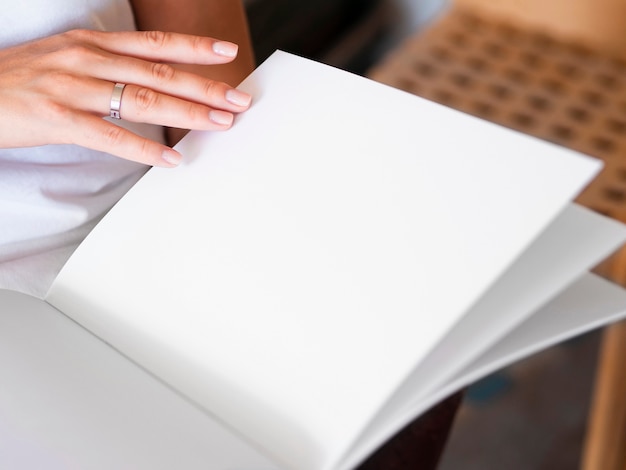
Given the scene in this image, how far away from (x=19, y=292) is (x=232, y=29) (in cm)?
29

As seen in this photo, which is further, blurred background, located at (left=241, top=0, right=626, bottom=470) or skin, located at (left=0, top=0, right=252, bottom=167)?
blurred background, located at (left=241, top=0, right=626, bottom=470)

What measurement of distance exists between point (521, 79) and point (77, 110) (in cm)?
72

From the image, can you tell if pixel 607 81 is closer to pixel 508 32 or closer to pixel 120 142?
pixel 508 32

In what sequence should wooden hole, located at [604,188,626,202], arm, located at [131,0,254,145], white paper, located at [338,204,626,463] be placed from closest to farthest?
white paper, located at [338,204,626,463], arm, located at [131,0,254,145], wooden hole, located at [604,188,626,202]

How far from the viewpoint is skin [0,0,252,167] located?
1.64 ft

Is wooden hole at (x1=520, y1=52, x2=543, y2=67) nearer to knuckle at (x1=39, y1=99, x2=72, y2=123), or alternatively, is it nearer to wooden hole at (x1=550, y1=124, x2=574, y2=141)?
wooden hole at (x1=550, y1=124, x2=574, y2=141)

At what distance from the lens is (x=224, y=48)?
515 mm

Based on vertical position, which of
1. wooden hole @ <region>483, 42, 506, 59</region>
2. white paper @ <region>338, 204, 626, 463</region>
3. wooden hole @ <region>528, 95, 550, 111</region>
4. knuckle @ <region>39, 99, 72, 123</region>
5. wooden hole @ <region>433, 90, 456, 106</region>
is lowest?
wooden hole @ <region>528, 95, 550, 111</region>

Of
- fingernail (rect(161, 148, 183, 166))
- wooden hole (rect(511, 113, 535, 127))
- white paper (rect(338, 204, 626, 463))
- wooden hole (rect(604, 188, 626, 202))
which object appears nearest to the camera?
white paper (rect(338, 204, 626, 463))

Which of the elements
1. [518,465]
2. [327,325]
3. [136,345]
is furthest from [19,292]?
[518,465]

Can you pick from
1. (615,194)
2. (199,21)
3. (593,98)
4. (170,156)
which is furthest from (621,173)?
(170,156)

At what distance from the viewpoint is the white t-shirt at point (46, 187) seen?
557 millimetres

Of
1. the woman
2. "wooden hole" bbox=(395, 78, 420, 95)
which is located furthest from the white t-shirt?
"wooden hole" bbox=(395, 78, 420, 95)

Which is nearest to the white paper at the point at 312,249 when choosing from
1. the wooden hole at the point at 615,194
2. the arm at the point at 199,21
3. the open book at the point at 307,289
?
the open book at the point at 307,289
